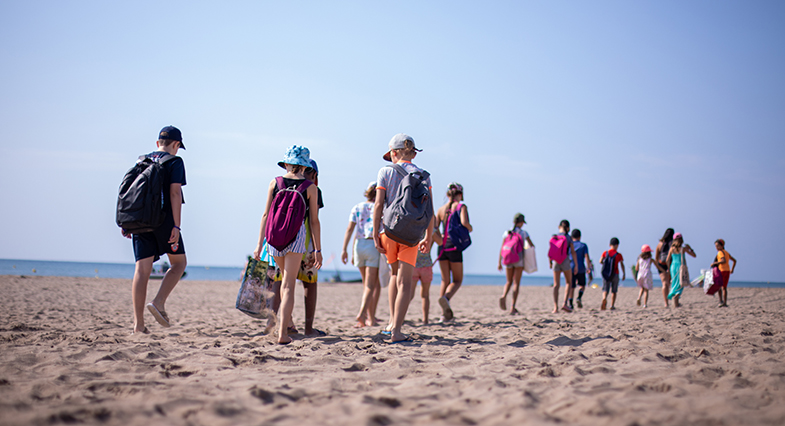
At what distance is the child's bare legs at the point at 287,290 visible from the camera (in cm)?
407

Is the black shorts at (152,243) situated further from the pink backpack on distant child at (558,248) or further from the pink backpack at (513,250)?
the pink backpack on distant child at (558,248)

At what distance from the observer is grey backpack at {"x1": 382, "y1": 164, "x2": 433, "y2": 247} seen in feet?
13.5

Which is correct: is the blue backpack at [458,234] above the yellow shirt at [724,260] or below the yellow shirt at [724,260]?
above

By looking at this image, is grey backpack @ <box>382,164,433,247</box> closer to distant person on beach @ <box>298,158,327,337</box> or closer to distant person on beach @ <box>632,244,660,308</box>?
distant person on beach @ <box>298,158,327,337</box>

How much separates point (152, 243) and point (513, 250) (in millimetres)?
5825

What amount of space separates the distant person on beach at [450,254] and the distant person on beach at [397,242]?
2.27 m

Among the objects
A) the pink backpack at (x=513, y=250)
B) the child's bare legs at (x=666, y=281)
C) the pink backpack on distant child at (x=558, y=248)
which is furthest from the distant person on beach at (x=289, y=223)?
the child's bare legs at (x=666, y=281)

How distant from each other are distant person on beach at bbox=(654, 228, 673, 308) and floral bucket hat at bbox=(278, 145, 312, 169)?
29.3ft

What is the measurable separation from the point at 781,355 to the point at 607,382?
1810 mm

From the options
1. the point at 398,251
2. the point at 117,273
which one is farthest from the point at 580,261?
the point at 117,273

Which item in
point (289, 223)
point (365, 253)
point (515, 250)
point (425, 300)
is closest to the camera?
point (289, 223)

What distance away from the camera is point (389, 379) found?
2766mm

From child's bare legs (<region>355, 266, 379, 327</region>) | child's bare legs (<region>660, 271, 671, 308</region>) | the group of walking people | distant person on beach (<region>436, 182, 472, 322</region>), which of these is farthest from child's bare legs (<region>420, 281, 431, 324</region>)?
child's bare legs (<region>660, 271, 671, 308</region>)

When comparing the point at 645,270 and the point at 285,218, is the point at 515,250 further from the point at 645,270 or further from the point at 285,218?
the point at 285,218
